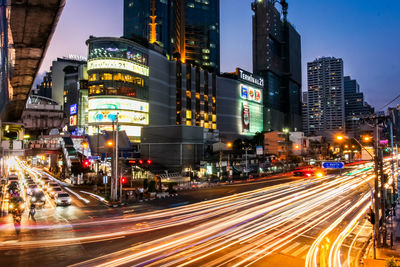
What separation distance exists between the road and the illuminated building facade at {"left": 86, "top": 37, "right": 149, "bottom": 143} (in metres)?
55.5

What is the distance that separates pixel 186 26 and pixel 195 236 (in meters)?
153

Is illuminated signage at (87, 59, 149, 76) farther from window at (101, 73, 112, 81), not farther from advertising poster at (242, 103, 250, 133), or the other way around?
advertising poster at (242, 103, 250, 133)

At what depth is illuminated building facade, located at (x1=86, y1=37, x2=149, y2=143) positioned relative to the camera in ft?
270

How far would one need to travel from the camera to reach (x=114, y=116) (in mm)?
82312

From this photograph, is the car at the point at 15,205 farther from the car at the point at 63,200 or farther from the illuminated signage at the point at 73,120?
the illuminated signage at the point at 73,120

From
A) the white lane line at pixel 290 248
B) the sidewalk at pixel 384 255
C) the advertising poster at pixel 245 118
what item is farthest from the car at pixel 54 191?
the advertising poster at pixel 245 118

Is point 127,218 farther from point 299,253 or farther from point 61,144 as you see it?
point 61,144

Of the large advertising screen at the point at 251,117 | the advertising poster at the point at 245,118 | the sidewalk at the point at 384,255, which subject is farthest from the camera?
the large advertising screen at the point at 251,117

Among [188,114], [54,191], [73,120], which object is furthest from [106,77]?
[54,191]

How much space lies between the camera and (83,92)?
105 metres

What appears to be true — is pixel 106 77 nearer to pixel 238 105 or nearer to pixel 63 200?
pixel 63 200

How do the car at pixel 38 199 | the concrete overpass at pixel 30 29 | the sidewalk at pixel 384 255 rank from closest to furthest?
the concrete overpass at pixel 30 29, the sidewalk at pixel 384 255, the car at pixel 38 199

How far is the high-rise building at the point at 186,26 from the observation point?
465ft

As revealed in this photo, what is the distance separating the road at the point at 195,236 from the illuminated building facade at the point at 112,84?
55.5m
